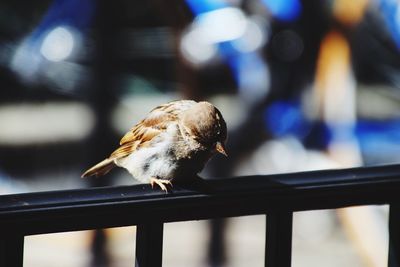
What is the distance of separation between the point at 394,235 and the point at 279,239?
0.25m

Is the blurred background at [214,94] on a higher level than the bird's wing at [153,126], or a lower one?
higher

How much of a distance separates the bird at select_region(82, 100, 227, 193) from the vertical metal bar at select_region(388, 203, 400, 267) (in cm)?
94

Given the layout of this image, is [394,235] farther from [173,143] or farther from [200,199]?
[173,143]

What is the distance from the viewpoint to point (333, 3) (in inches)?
214

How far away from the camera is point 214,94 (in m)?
5.33

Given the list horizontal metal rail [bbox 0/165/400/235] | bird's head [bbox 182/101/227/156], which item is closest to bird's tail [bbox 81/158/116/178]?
bird's head [bbox 182/101/227/156]

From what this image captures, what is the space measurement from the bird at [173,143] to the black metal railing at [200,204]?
958mm

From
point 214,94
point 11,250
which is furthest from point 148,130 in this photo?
point 214,94

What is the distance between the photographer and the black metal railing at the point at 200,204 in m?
1.30

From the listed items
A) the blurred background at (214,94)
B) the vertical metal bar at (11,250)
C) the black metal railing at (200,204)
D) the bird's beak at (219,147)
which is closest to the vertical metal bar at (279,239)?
the black metal railing at (200,204)

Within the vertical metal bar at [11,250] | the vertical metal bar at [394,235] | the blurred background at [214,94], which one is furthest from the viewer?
the blurred background at [214,94]

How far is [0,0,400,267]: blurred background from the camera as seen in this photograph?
4879 mm

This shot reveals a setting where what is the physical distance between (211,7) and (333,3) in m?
0.80

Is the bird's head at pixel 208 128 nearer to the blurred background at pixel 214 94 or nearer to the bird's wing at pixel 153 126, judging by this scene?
the bird's wing at pixel 153 126
